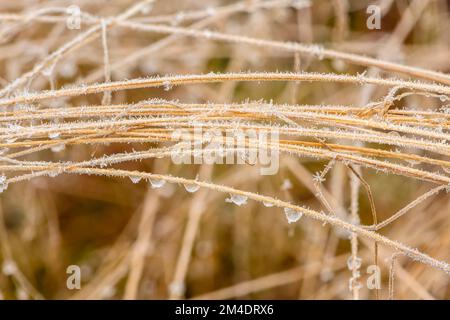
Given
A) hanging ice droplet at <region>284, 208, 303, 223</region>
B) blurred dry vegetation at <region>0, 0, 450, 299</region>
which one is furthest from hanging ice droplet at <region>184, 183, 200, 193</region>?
blurred dry vegetation at <region>0, 0, 450, 299</region>

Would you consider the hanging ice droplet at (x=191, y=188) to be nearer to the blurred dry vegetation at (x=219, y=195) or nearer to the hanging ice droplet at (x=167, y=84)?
the hanging ice droplet at (x=167, y=84)

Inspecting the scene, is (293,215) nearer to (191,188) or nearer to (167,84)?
(191,188)

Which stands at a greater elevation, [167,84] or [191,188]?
[167,84]

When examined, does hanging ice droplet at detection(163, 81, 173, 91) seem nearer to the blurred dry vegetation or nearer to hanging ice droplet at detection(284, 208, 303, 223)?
hanging ice droplet at detection(284, 208, 303, 223)

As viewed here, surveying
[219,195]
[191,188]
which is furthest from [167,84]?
[219,195]

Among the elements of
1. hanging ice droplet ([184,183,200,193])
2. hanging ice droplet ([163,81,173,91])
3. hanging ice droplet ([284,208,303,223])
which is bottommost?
hanging ice droplet ([284,208,303,223])

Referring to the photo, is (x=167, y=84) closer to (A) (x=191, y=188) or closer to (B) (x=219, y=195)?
(A) (x=191, y=188)

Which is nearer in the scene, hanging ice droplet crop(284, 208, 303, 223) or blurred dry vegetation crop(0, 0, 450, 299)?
hanging ice droplet crop(284, 208, 303, 223)

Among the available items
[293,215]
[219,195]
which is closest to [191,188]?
[293,215]

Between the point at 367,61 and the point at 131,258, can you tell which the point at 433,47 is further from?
the point at 131,258

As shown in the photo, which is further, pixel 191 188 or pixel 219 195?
pixel 219 195

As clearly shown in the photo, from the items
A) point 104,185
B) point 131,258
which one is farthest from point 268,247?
point 104,185
